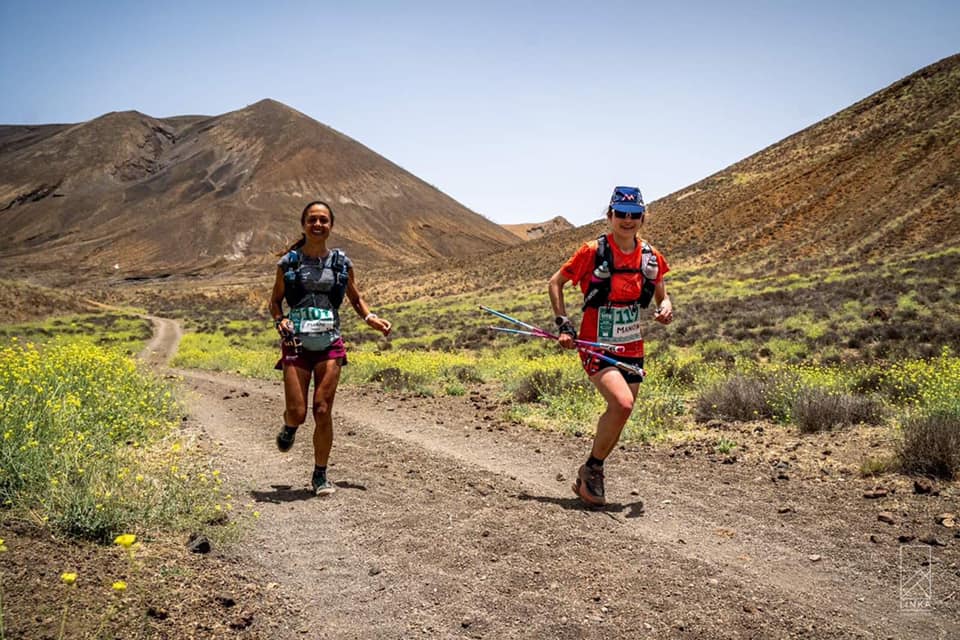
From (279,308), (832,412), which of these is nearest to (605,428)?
(279,308)

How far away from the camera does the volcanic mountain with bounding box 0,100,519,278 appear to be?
111438 millimetres

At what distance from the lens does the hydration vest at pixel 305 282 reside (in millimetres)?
5426

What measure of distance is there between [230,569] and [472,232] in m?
149

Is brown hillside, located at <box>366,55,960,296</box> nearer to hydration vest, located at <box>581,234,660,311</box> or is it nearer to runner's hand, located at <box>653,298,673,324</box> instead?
runner's hand, located at <box>653,298,673,324</box>

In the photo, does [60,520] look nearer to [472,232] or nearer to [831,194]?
[831,194]

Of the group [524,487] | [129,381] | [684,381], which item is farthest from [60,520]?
[684,381]

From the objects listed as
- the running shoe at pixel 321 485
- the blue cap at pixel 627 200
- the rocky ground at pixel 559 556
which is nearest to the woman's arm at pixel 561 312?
the blue cap at pixel 627 200

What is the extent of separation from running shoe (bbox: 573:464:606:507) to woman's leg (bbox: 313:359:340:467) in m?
2.00

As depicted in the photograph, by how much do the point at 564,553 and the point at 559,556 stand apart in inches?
2.2

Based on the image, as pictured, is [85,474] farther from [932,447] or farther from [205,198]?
[205,198]

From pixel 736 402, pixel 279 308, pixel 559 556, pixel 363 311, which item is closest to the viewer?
pixel 559 556

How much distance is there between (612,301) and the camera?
17.0 feet

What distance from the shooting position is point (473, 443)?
25.6 ft

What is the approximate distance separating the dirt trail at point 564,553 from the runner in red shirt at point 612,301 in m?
0.50
